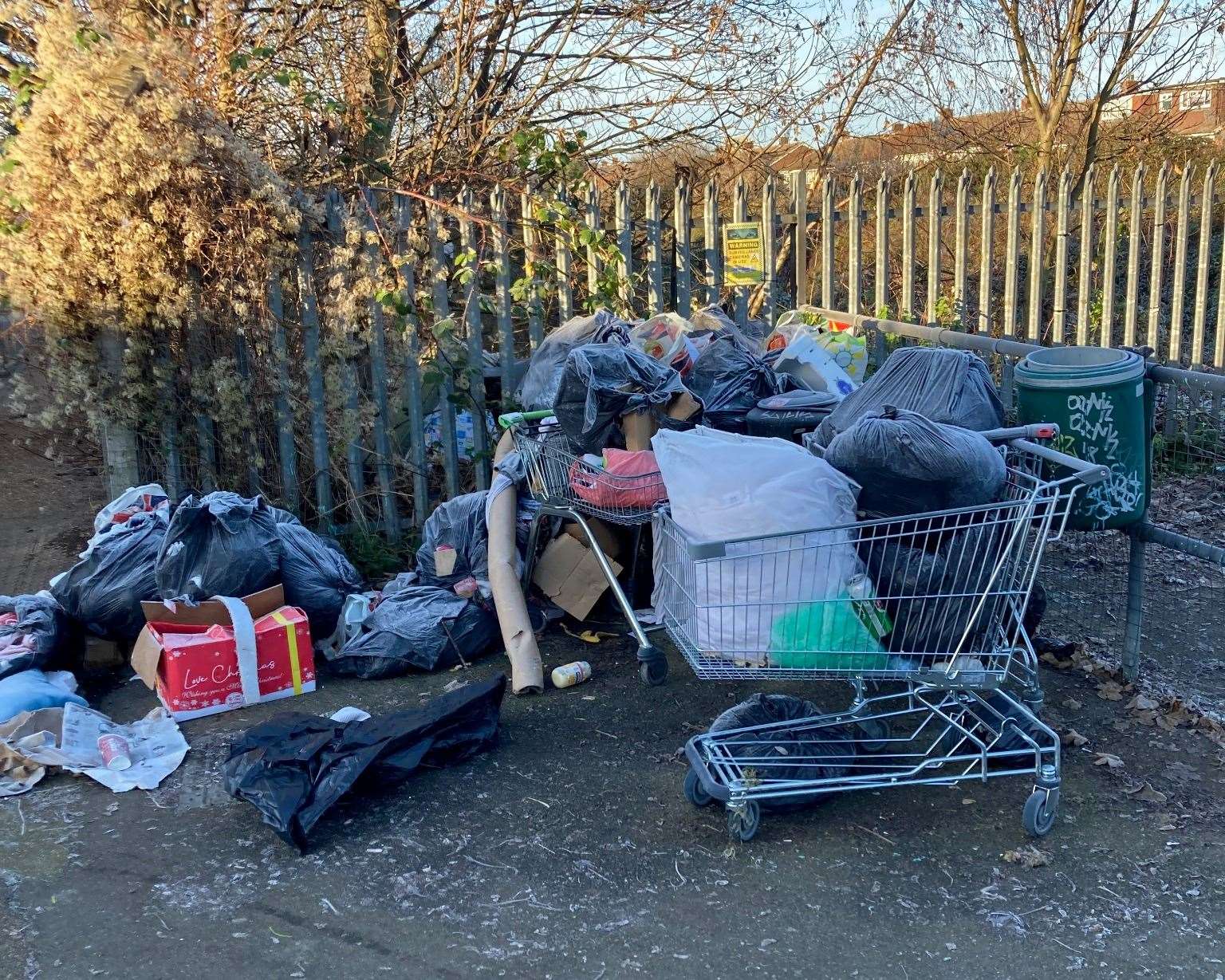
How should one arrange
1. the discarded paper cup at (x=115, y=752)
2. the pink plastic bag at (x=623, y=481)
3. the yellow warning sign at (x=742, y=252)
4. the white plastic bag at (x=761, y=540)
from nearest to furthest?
the white plastic bag at (x=761, y=540), the discarded paper cup at (x=115, y=752), the pink plastic bag at (x=623, y=481), the yellow warning sign at (x=742, y=252)

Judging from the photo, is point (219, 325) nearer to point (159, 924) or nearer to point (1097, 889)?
point (159, 924)

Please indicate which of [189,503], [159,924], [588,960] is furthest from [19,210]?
[588,960]

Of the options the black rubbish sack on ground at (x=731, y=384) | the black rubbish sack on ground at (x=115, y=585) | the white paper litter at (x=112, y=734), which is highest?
the black rubbish sack on ground at (x=731, y=384)

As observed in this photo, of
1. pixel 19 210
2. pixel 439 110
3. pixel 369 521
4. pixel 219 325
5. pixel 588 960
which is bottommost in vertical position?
pixel 588 960

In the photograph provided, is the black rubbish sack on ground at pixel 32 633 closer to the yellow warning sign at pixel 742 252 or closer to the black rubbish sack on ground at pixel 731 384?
the black rubbish sack on ground at pixel 731 384

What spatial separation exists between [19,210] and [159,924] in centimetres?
366

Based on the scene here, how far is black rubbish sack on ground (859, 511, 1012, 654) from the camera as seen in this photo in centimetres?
314

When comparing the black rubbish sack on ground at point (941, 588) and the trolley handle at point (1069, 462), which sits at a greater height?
the trolley handle at point (1069, 462)

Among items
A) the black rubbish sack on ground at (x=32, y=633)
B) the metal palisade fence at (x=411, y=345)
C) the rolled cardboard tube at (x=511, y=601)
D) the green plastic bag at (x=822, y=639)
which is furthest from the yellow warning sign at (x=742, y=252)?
the black rubbish sack on ground at (x=32, y=633)

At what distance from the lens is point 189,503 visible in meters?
4.61

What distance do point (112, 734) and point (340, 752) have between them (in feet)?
3.51

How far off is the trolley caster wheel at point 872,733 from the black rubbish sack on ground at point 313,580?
2335 millimetres

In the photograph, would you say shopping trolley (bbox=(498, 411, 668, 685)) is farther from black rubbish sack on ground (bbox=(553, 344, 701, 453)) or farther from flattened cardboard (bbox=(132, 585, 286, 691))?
flattened cardboard (bbox=(132, 585, 286, 691))

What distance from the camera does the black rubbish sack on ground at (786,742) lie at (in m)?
3.31
